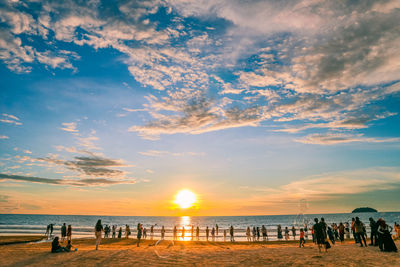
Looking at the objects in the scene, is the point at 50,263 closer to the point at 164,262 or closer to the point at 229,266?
the point at 164,262

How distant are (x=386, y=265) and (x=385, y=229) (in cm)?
373

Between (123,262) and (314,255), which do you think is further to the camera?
(314,255)

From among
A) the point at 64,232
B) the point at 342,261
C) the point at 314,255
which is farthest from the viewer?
the point at 64,232

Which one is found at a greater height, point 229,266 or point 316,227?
point 316,227

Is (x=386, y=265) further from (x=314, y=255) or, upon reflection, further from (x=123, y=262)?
(x=123, y=262)

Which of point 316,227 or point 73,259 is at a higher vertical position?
point 316,227

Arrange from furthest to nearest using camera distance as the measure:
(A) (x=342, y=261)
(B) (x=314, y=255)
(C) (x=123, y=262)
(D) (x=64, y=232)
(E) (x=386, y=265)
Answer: (D) (x=64, y=232), (B) (x=314, y=255), (C) (x=123, y=262), (A) (x=342, y=261), (E) (x=386, y=265)

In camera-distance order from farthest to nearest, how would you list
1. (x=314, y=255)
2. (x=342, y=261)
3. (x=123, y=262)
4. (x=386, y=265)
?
(x=314, y=255) < (x=123, y=262) < (x=342, y=261) < (x=386, y=265)

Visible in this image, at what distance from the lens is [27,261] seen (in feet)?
49.4

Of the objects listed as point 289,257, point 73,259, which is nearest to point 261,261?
point 289,257

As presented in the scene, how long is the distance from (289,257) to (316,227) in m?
2.78

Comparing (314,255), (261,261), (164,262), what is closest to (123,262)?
(164,262)

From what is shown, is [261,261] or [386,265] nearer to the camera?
[386,265]

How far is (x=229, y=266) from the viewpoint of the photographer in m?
14.0
